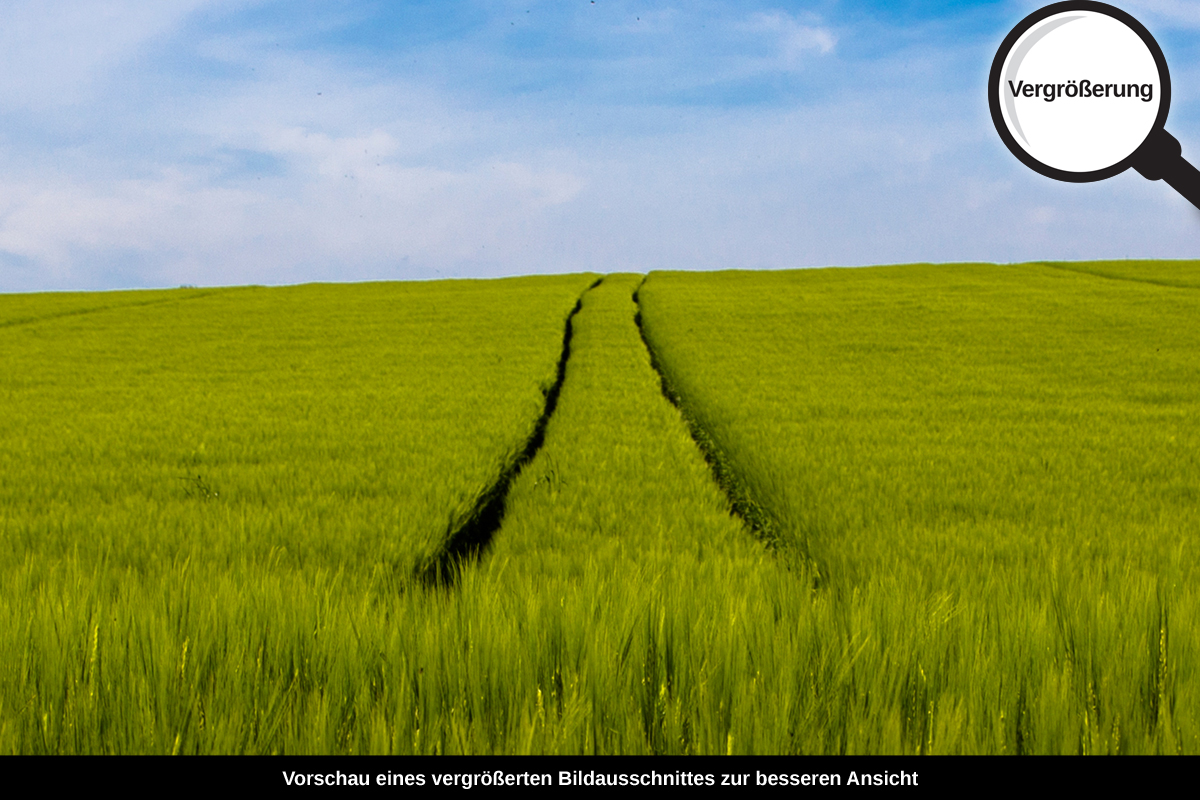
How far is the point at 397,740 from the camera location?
1.37 metres

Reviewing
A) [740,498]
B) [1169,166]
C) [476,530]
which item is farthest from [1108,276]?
[1169,166]

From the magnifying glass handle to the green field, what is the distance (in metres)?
1.15

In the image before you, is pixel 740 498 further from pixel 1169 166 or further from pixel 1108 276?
pixel 1108 276

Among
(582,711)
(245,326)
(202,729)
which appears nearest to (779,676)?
(582,711)

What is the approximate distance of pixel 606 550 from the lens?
4.37 m

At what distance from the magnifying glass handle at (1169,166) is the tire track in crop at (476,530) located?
121 inches

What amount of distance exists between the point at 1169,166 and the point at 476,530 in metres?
5.00

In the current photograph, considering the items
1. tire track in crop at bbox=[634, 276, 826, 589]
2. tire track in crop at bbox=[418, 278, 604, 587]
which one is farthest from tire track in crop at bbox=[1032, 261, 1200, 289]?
tire track in crop at bbox=[418, 278, 604, 587]

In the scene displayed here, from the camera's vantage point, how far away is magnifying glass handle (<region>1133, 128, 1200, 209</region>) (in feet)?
4.98

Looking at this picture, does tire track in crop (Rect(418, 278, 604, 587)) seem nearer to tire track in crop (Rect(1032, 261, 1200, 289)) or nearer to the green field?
the green field

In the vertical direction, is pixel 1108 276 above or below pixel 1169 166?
above

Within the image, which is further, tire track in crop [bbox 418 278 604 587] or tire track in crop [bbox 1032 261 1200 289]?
tire track in crop [bbox 1032 261 1200 289]

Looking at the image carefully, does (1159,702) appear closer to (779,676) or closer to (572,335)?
(779,676)
